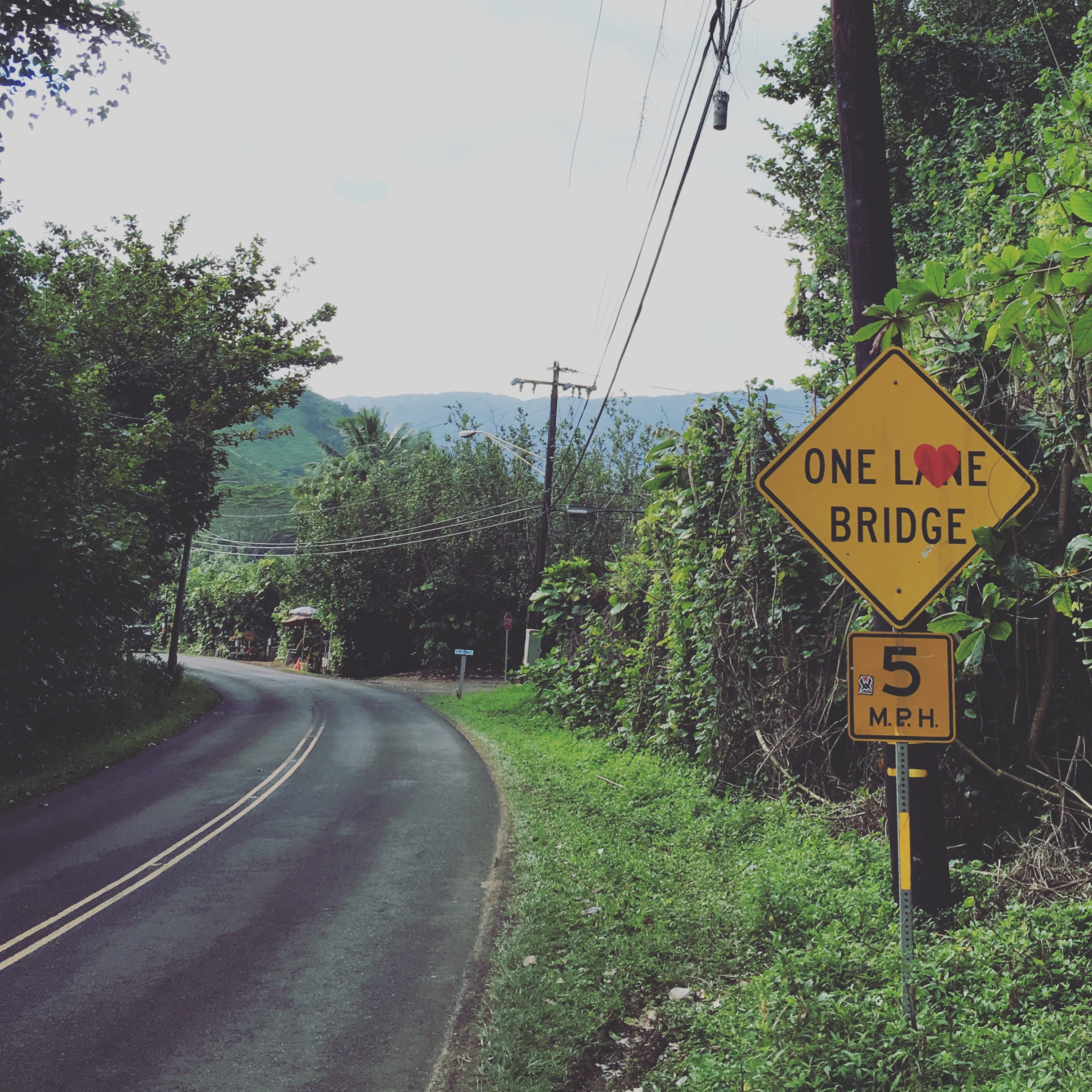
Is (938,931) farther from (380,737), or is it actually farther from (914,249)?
(380,737)

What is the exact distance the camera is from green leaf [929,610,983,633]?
4742 millimetres

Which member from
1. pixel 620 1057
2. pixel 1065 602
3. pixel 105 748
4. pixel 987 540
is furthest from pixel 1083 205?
pixel 105 748

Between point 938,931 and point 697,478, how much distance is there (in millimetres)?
6173

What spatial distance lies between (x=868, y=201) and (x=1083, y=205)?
2175mm

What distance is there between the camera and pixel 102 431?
16484mm

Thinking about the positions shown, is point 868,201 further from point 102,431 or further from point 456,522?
point 456,522

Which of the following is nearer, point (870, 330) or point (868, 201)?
point (870, 330)

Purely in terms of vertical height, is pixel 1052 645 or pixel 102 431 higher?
pixel 102 431

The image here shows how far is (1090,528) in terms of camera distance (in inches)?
226

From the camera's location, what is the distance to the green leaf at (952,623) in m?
4.74

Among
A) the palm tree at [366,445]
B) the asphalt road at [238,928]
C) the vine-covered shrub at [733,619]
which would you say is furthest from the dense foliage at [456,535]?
the asphalt road at [238,928]

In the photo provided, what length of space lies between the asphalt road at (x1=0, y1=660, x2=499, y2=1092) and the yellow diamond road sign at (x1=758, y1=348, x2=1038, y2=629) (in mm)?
3471

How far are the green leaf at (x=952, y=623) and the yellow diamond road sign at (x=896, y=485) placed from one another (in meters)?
0.59

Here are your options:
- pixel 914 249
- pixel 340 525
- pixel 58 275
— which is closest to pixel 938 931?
pixel 914 249
